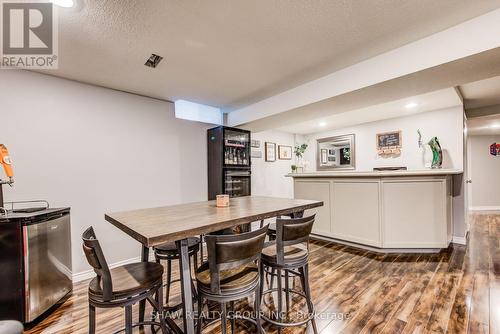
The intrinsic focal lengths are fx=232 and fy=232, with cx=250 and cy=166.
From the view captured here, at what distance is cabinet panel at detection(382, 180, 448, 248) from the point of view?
3207mm

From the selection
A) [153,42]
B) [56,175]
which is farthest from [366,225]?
[56,175]

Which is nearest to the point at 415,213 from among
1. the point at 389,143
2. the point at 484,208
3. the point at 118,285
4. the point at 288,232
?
the point at 389,143

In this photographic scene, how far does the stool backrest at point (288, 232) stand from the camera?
1.58 meters

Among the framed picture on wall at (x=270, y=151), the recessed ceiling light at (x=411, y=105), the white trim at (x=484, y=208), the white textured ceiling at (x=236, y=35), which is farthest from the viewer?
→ the white trim at (x=484, y=208)

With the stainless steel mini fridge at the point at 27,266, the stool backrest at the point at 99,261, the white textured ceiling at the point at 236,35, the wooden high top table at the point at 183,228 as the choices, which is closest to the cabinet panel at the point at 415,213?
the white textured ceiling at the point at 236,35

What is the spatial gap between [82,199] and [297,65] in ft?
9.63

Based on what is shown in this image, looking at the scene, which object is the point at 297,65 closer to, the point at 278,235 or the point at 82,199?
the point at 278,235

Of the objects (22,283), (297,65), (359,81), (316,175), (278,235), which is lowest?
(22,283)

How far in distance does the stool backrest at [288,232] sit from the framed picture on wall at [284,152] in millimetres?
4170

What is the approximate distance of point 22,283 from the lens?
6.15 feet

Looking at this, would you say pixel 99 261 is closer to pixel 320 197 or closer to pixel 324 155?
pixel 320 197

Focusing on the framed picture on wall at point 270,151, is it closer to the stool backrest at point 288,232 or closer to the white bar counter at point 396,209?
the white bar counter at point 396,209

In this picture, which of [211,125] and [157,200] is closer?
[157,200]

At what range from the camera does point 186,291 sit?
1.29 meters
